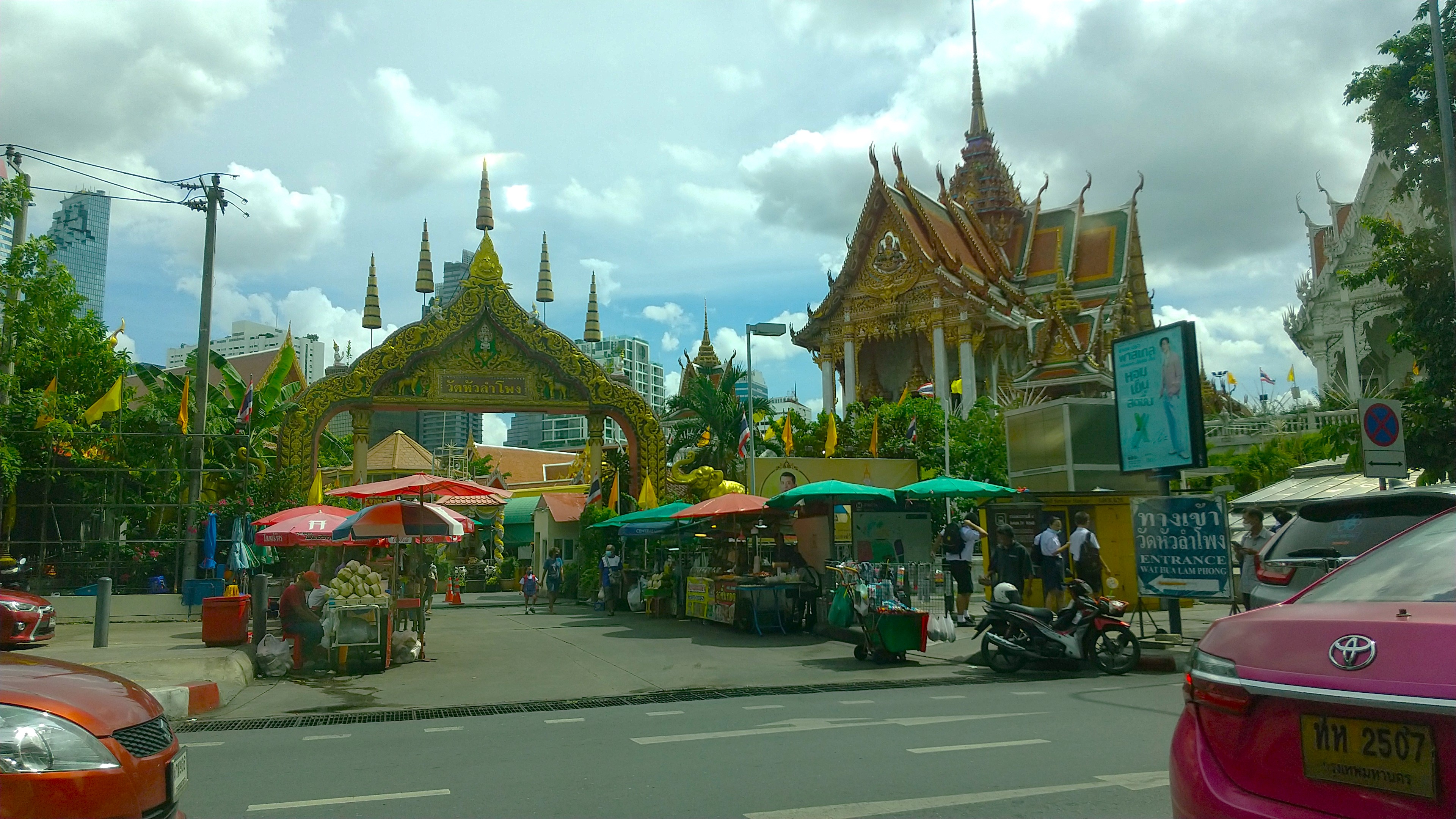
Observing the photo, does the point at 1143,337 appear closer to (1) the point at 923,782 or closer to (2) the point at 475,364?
(1) the point at 923,782

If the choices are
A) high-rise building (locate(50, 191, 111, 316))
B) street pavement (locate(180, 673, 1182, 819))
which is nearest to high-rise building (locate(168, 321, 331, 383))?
high-rise building (locate(50, 191, 111, 316))

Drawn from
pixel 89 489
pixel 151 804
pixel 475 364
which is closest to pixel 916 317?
pixel 475 364

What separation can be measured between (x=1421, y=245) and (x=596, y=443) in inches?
686

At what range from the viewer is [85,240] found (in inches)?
1045

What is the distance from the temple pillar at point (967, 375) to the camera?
40.1m

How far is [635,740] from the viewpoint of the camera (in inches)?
298

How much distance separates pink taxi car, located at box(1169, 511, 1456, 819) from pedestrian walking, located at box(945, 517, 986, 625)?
1291 cm

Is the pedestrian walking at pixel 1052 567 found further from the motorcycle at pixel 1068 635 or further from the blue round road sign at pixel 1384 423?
the blue round road sign at pixel 1384 423

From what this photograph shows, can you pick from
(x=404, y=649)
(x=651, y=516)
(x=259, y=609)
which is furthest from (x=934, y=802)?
(x=651, y=516)

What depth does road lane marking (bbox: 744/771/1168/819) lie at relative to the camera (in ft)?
17.3

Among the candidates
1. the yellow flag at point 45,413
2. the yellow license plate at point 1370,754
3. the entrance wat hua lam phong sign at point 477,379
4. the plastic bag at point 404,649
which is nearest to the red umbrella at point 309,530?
the plastic bag at point 404,649

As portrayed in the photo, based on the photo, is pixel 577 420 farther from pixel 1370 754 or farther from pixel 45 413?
pixel 1370 754

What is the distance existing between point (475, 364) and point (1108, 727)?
60.3 feet

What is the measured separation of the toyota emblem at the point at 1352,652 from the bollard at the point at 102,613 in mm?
15428
